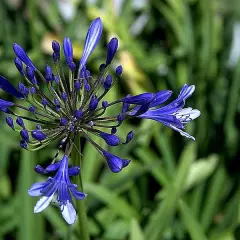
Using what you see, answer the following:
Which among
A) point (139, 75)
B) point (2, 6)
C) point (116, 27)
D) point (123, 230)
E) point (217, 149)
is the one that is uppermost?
point (2, 6)

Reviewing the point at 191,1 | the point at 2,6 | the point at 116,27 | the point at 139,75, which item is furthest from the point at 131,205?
the point at 2,6

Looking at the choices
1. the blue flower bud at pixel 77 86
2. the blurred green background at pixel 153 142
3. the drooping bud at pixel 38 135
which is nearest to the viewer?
the drooping bud at pixel 38 135

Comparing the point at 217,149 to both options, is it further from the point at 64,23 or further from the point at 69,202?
the point at 69,202

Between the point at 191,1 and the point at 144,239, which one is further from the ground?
the point at 191,1

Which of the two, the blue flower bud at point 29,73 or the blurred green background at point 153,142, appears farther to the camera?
the blurred green background at point 153,142

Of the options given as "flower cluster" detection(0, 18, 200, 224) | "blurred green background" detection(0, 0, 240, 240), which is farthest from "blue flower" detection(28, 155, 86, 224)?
"blurred green background" detection(0, 0, 240, 240)

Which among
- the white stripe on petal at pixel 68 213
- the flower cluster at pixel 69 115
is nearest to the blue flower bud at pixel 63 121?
the flower cluster at pixel 69 115

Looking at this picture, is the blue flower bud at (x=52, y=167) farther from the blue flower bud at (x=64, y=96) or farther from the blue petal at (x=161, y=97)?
the blue petal at (x=161, y=97)
